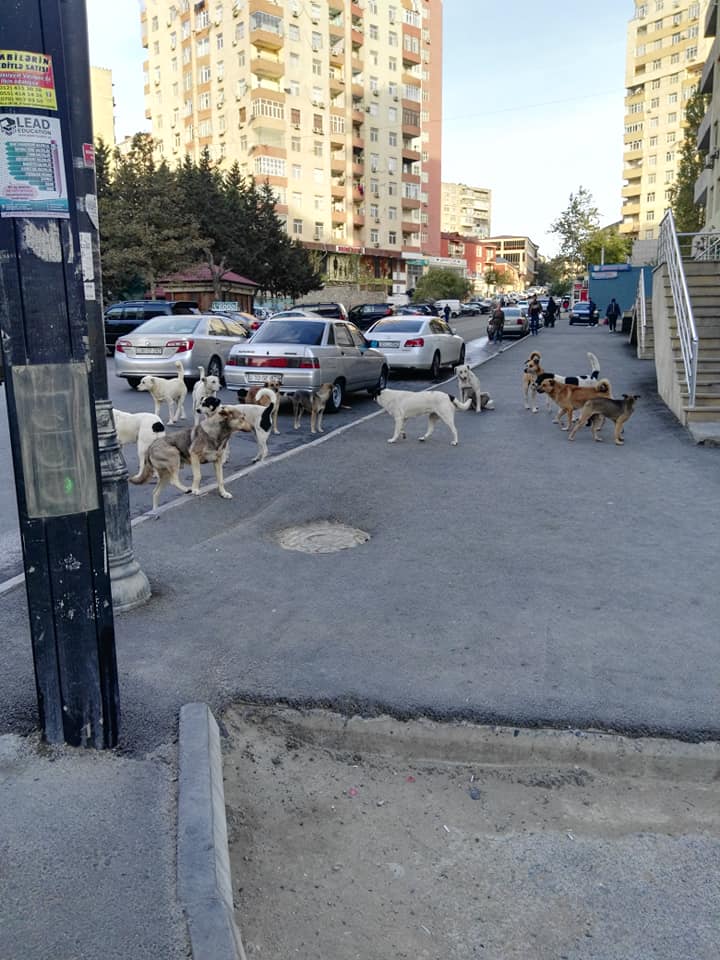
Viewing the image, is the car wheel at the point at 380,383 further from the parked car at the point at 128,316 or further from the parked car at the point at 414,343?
the parked car at the point at 128,316

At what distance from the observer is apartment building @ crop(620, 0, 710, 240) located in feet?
310

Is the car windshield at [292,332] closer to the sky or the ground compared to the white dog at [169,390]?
closer to the sky

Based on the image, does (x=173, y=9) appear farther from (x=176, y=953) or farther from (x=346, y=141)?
(x=176, y=953)

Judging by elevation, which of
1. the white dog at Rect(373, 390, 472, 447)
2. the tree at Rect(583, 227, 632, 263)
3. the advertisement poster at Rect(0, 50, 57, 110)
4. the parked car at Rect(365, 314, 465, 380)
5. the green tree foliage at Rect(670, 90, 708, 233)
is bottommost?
the white dog at Rect(373, 390, 472, 447)

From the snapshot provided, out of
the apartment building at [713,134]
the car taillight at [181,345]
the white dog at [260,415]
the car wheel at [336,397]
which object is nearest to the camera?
the white dog at [260,415]

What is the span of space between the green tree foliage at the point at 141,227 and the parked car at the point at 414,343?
26458mm

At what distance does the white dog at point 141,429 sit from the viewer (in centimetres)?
783

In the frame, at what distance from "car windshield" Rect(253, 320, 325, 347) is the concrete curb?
11.3 metres

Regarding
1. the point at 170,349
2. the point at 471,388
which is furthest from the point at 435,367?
the point at 170,349

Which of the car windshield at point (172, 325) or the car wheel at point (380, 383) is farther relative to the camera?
the car windshield at point (172, 325)

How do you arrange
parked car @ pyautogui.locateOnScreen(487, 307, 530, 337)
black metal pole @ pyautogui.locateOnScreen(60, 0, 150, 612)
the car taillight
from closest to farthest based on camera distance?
black metal pole @ pyautogui.locateOnScreen(60, 0, 150, 612) → the car taillight → parked car @ pyautogui.locateOnScreen(487, 307, 530, 337)

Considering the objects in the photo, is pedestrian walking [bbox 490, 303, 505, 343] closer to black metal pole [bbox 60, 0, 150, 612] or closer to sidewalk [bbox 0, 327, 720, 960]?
sidewalk [bbox 0, 327, 720, 960]

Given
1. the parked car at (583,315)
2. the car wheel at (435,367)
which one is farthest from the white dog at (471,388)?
the parked car at (583,315)

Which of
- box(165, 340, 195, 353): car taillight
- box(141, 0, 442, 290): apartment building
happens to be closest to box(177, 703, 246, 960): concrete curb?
box(165, 340, 195, 353): car taillight
